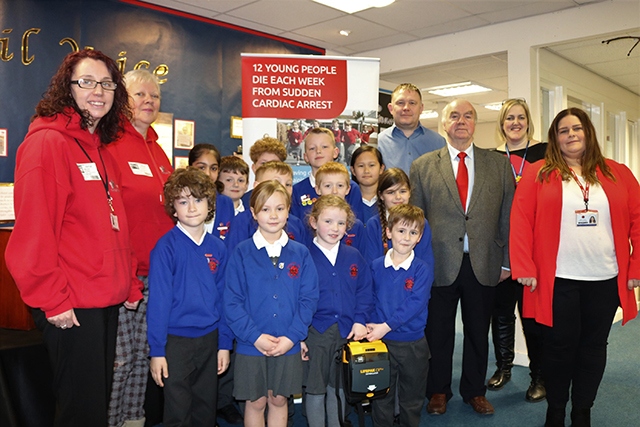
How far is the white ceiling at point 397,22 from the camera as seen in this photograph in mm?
4965

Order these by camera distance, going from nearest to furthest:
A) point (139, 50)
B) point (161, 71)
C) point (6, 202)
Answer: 1. point (6, 202)
2. point (139, 50)
3. point (161, 71)

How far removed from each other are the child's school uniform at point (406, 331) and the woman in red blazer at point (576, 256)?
0.59 metres

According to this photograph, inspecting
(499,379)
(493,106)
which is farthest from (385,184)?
(493,106)

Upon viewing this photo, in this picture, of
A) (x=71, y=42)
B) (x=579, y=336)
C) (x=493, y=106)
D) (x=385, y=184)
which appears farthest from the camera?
(x=493, y=106)

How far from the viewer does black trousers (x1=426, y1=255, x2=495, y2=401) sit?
3.18 meters

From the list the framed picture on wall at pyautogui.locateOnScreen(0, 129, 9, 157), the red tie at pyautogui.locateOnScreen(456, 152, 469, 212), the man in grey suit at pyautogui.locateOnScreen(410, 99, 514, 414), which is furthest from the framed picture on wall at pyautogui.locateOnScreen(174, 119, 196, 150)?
the red tie at pyautogui.locateOnScreen(456, 152, 469, 212)

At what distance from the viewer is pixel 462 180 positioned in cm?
321

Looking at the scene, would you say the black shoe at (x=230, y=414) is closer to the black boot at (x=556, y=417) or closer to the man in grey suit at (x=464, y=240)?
the man in grey suit at (x=464, y=240)

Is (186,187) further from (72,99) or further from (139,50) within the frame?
(139,50)

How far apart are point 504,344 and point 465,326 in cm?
77

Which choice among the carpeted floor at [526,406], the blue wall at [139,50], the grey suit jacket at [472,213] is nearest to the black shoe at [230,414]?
the carpeted floor at [526,406]

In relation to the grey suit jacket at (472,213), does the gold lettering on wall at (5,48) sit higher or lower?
higher

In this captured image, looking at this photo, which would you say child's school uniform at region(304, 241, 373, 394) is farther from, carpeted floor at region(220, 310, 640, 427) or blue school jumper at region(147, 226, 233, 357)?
carpeted floor at region(220, 310, 640, 427)

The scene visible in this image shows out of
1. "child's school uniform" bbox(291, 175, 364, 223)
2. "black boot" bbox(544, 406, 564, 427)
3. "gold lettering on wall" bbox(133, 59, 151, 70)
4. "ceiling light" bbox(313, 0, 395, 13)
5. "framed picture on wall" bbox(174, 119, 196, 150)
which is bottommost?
"black boot" bbox(544, 406, 564, 427)
